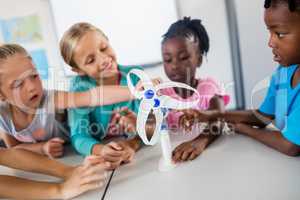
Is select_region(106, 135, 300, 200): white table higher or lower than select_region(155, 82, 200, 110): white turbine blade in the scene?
lower

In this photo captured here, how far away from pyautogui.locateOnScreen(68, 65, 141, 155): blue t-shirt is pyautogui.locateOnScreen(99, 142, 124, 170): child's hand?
0.04m

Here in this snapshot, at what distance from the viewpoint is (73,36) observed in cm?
70

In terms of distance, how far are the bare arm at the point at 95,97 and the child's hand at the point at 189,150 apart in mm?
165

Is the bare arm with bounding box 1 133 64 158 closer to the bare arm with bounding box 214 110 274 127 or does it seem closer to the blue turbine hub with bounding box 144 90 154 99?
the blue turbine hub with bounding box 144 90 154 99

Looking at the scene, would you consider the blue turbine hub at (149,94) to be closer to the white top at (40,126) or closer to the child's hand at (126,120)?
the child's hand at (126,120)

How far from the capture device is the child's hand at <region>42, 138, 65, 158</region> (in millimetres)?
763

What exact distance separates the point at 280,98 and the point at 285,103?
0.06 ft

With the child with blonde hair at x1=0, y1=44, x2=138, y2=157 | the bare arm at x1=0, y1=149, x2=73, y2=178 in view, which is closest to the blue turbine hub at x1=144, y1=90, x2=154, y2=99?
the child with blonde hair at x1=0, y1=44, x2=138, y2=157

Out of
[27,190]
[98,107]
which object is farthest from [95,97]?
[27,190]

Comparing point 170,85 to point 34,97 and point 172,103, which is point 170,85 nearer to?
point 172,103

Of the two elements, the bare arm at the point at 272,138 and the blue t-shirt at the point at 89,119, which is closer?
the bare arm at the point at 272,138

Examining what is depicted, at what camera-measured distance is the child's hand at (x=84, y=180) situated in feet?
2.01

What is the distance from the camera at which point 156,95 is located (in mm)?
625

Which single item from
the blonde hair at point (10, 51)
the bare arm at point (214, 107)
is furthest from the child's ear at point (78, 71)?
the bare arm at point (214, 107)
